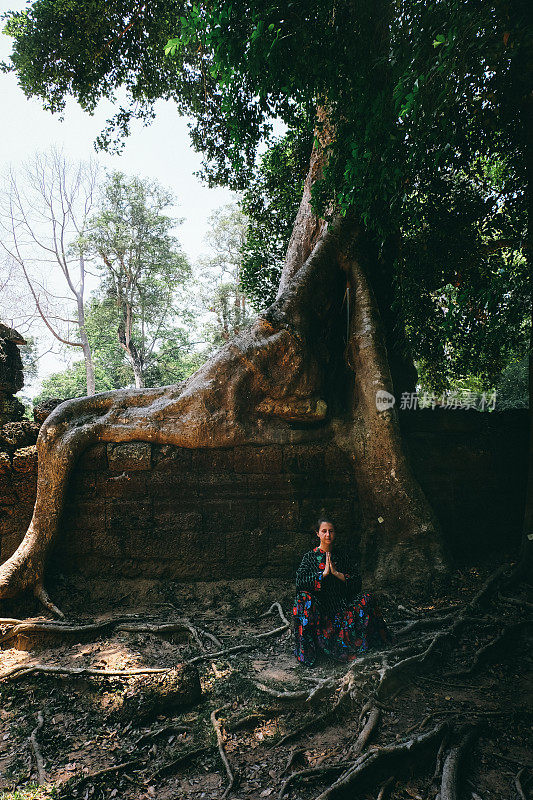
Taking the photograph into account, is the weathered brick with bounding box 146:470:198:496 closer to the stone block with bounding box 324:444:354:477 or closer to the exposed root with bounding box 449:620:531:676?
the stone block with bounding box 324:444:354:477

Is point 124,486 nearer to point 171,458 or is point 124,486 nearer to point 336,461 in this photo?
point 171,458

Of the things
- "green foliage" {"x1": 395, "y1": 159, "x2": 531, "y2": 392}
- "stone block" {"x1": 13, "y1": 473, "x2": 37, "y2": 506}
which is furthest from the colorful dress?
"green foliage" {"x1": 395, "y1": 159, "x2": 531, "y2": 392}

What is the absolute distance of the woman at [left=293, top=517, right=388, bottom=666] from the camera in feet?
9.89

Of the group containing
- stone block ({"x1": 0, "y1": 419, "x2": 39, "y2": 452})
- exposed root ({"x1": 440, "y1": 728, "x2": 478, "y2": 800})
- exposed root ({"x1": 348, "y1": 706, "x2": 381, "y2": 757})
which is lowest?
exposed root ({"x1": 348, "y1": 706, "x2": 381, "y2": 757})

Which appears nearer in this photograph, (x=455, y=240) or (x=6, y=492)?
(x=6, y=492)

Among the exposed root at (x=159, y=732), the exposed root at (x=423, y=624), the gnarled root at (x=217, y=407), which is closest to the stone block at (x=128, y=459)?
the gnarled root at (x=217, y=407)

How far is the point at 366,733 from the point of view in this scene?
87.8 inches

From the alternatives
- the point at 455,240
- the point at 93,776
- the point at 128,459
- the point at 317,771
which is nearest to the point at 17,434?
the point at 128,459

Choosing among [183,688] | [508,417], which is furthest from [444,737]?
[508,417]

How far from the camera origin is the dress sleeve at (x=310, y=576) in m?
3.07

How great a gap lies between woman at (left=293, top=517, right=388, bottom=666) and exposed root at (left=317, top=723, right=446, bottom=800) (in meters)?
0.89

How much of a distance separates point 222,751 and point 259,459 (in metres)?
2.67

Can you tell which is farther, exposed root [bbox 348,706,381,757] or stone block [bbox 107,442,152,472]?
stone block [bbox 107,442,152,472]

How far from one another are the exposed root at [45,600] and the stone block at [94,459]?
112cm
